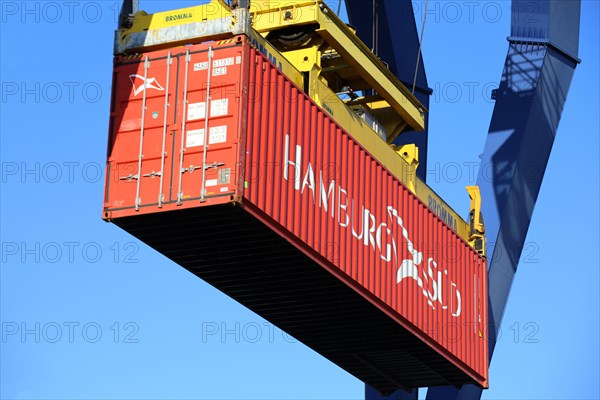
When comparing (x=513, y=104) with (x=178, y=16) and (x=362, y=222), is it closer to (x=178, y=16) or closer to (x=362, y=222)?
(x=362, y=222)

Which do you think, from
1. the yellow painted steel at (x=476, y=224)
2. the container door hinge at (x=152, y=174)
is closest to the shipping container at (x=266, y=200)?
the container door hinge at (x=152, y=174)

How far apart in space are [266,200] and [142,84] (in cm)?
274

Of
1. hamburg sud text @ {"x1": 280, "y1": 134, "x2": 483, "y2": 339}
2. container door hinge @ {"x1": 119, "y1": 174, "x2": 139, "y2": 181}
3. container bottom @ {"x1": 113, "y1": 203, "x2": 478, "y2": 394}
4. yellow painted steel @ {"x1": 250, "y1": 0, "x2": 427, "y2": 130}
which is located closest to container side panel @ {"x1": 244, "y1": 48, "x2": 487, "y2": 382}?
hamburg sud text @ {"x1": 280, "y1": 134, "x2": 483, "y2": 339}

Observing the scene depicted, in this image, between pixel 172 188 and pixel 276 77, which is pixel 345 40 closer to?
pixel 276 77

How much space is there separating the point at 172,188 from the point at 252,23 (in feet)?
13.8

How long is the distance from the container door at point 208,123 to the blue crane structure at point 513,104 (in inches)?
408

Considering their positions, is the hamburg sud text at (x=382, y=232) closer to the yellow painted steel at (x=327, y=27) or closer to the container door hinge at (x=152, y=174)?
the container door hinge at (x=152, y=174)

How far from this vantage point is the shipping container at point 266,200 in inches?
887

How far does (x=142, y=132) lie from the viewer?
75.9 feet

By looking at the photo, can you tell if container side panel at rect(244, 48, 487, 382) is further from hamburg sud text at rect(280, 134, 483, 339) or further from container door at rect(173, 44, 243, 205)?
container door at rect(173, 44, 243, 205)

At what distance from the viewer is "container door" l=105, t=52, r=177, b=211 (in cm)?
2277

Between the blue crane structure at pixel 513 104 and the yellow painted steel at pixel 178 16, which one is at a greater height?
the blue crane structure at pixel 513 104

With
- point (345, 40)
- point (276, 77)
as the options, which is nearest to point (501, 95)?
point (345, 40)

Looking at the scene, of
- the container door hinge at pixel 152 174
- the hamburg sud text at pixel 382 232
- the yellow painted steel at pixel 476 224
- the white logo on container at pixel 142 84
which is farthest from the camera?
the yellow painted steel at pixel 476 224
